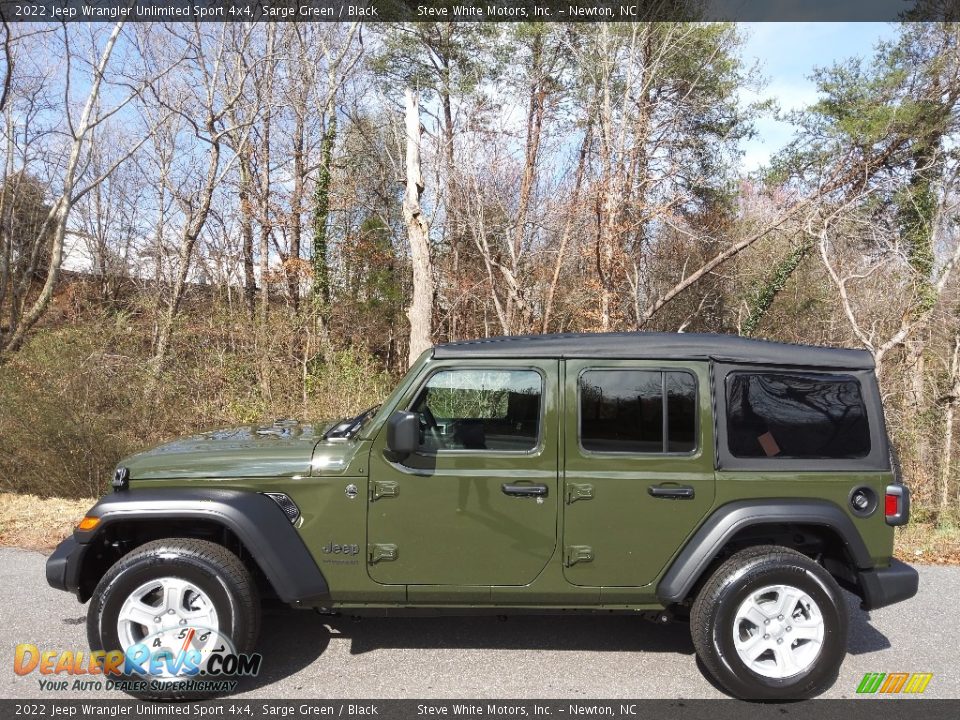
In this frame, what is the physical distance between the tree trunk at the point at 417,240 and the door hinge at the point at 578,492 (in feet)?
36.0

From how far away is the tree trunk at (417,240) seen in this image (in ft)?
47.5

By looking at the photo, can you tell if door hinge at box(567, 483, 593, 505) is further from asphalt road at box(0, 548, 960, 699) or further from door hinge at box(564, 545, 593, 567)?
asphalt road at box(0, 548, 960, 699)

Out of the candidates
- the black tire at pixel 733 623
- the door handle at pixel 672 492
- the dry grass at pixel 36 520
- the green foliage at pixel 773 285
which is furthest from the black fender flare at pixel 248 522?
the green foliage at pixel 773 285

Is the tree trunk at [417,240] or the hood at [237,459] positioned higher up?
the tree trunk at [417,240]

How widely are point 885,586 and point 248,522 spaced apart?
3250mm

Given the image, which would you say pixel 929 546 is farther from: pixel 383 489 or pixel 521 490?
pixel 383 489

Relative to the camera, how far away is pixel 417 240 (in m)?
14.4

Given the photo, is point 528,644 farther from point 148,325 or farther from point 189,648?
point 148,325

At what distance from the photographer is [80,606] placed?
4.37m

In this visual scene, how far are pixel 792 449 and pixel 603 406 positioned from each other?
1.02 metres

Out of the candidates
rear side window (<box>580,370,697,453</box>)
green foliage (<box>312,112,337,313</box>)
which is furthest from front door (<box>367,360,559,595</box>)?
green foliage (<box>312,112,337,313</box>)

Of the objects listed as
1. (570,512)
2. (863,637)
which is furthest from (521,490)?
(863,637)

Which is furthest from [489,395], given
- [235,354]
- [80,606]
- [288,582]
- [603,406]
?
[235,354]

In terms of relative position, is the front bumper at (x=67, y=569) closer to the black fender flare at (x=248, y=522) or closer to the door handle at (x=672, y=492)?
the black fender flare at (x=248, y=522)
